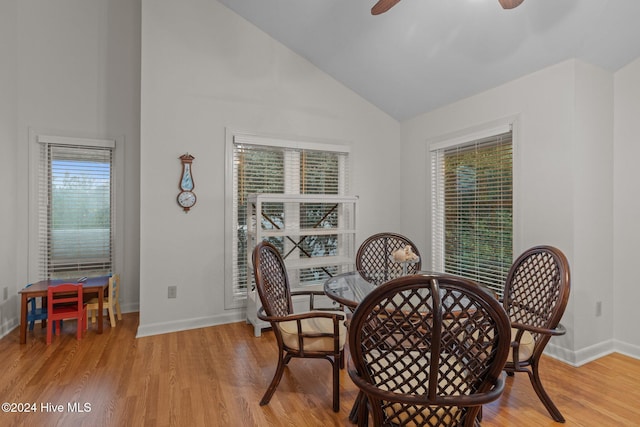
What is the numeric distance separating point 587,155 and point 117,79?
4911 millimetres

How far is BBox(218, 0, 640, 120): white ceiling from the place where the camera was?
8.00 feet

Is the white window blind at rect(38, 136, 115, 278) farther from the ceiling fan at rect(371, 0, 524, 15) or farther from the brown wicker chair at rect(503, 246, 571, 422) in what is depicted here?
the brown wicker chair at rect(503, 246, 571, 422)

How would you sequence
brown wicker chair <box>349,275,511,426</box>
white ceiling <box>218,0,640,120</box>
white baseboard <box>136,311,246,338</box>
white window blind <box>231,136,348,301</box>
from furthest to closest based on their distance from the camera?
white window blind <box>231,136,348,301</box> → white baseboard <box>136,311,246,338</box> → white ceiling <box>218,0,640,120</box> → brown wicker chair <box>349,275,511,426</box>

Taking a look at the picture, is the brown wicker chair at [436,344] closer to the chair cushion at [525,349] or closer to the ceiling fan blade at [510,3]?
the chair cushion at [525,349]

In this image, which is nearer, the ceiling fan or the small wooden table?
the ceiling fan

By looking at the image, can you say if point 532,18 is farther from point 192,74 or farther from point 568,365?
point 192,74

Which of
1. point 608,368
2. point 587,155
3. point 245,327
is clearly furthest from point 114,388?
point 587,155

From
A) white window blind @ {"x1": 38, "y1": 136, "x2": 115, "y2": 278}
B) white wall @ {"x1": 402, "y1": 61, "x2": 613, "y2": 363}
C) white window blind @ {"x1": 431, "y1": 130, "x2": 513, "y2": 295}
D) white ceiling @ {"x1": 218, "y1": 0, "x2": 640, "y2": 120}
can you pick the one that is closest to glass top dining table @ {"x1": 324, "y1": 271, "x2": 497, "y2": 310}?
white wall @ {"x1": 402, "y1": 61, "x2": 613, "y2": 363}

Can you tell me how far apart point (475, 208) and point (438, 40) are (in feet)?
5.58

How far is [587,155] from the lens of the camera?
2.69 metres

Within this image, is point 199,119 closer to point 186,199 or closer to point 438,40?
point 186,199

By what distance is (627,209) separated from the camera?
9.15 ft

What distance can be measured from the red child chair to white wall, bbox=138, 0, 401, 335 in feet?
1.71

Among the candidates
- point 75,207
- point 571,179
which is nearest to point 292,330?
point 571,179
